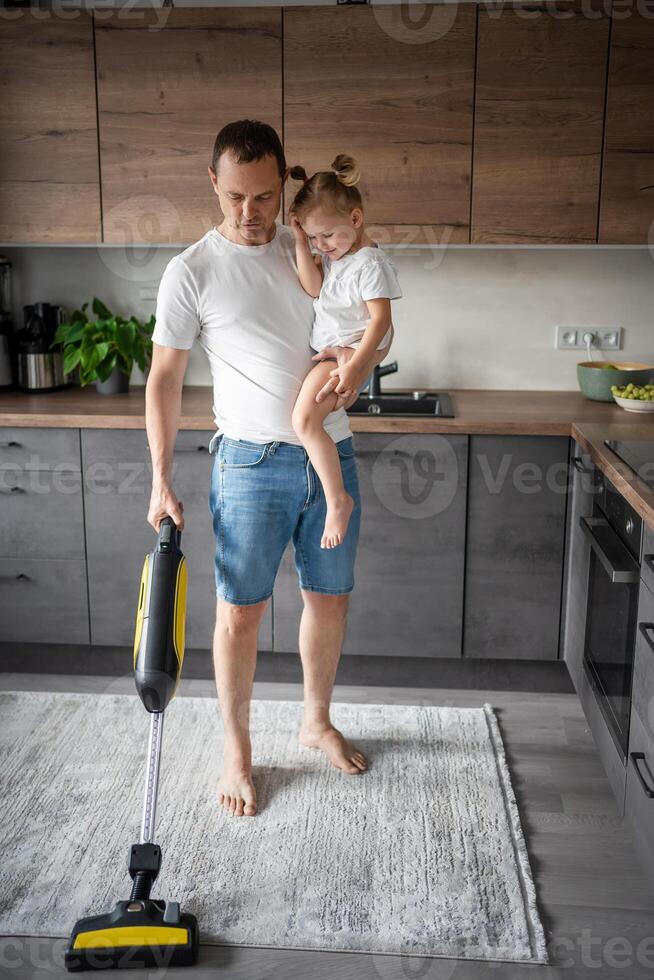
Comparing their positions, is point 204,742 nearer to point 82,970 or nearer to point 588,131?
point 82,970

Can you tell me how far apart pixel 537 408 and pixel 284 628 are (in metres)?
1.01

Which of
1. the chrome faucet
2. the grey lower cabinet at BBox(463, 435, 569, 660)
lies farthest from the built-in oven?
the chrome faucet

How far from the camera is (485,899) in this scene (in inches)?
73.7

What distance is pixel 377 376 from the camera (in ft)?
9.66

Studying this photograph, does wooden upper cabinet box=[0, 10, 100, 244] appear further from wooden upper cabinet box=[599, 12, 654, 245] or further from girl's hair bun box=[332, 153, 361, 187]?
wooden upper cabinet box=[599, 12, 654, 245]

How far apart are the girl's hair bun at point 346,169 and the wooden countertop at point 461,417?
32.2 inches

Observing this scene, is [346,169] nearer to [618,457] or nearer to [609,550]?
[618,457]

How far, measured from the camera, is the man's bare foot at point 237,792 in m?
2.15

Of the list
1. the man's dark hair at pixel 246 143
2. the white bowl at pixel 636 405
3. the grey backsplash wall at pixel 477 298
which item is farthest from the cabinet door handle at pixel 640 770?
the grey backsplash wall at pixel 477 298

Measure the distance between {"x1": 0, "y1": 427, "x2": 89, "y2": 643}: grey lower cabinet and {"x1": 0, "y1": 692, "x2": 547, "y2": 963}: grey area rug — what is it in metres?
0.26

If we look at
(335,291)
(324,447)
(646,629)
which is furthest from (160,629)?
(646,629)

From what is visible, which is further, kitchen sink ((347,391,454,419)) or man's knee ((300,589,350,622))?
kitchen sink ((347,391,454,419))

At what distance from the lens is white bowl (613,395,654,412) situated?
106 inches

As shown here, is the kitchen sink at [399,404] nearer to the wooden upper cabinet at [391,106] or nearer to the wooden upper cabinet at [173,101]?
the wooden upper cabinet at [391,106]
